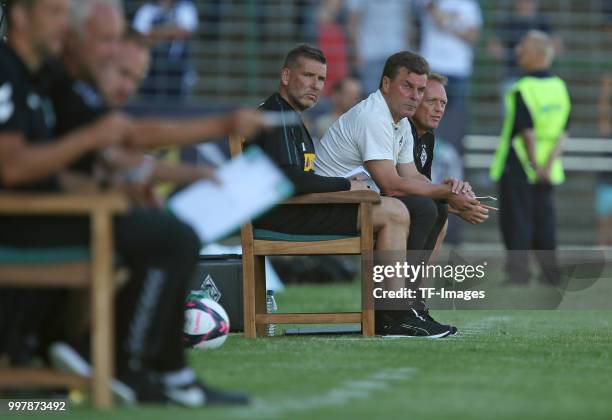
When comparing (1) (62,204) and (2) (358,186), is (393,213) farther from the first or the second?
(1) (62,204)

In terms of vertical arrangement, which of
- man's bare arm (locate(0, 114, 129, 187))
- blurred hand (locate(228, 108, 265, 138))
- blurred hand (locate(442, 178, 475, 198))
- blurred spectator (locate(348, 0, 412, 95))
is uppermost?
blurred spectator (locate(348, 0, 412, 95))

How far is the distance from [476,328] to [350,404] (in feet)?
13.5

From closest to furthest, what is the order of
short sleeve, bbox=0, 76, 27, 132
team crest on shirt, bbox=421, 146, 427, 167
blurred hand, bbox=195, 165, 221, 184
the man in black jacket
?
1. short sleeve, bbox=0, 76, 27, 132
2. blurred hand, bbox=195, 165, 221, 184
3. the man in black jacket
4. team crest on shirt, bbox=421, 146, 427, 167

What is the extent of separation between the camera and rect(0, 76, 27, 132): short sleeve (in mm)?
4457

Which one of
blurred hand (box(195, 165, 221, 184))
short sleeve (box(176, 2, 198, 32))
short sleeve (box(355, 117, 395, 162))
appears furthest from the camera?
short sleeve (box(176, 2, 198, 32))

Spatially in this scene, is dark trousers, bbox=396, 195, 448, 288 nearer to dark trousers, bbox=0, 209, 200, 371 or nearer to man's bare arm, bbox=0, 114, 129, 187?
dark trousers, bbox=0, 209, 200, 371

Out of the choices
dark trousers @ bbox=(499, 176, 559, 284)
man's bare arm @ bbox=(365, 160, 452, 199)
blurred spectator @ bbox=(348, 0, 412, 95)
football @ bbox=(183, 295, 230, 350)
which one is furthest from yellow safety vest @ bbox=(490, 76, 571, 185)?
football @ bbox=(183, 295, 230, 350)

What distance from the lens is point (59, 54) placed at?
496cm

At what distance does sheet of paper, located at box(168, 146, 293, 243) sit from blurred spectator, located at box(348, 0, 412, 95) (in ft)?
39.3

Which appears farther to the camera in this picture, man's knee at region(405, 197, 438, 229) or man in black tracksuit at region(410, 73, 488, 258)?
man in black tracksuit at region(410, 73, 488, 258)

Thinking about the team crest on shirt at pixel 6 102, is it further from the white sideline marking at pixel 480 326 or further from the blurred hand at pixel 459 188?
the blurred hand at pixel 459 188

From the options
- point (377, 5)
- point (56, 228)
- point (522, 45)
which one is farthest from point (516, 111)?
point (56, 228)

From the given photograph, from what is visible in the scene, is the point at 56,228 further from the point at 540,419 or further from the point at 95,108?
the point at 540,419

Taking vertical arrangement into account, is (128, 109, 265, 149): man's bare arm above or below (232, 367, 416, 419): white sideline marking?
above
